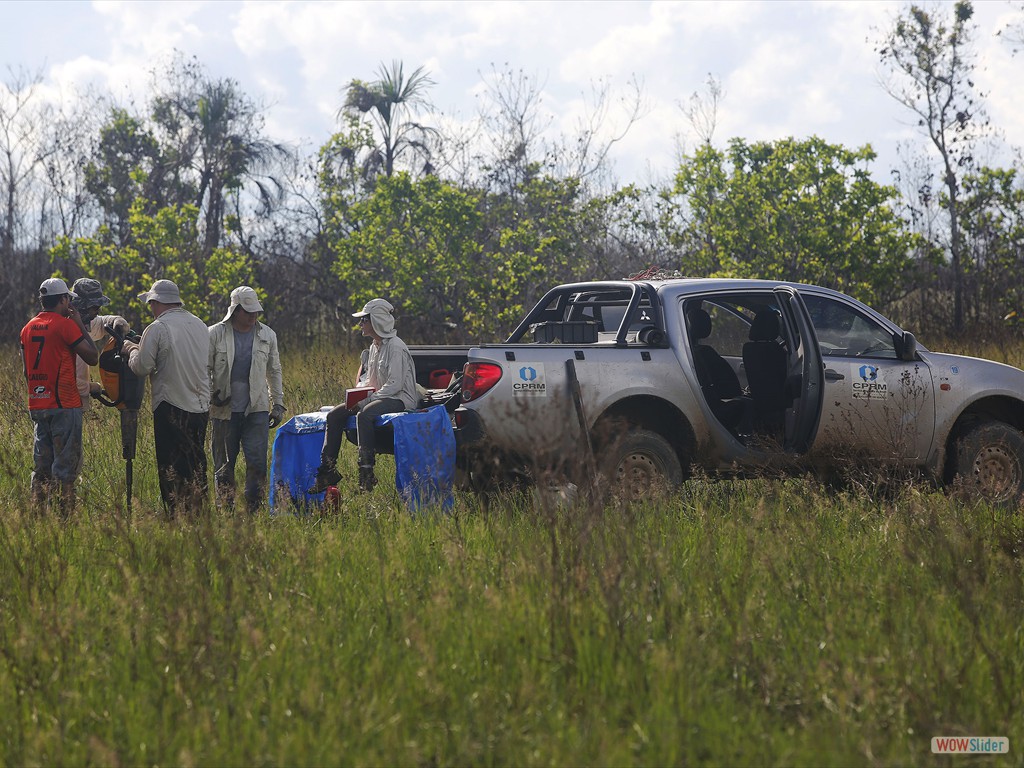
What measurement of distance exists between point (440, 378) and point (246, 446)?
4.93 ft

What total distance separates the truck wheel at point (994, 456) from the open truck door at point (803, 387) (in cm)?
131

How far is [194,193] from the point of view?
34312 millimetres

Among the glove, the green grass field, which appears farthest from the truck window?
the glove

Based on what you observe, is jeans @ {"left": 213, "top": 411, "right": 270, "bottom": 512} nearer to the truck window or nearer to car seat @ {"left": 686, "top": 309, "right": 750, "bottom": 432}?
car seat @ {"left": 686, "top": 309, "right": 750, "bottom": 432}

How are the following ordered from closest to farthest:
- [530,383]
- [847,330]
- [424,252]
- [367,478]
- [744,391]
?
[530,383]
[367,478]
[847,330]
[744,391]
[424,252]

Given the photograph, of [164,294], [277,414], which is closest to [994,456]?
[277,414]

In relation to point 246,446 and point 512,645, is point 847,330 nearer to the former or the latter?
point 246,446

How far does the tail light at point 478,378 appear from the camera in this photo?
6.95m

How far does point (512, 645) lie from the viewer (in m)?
4.12

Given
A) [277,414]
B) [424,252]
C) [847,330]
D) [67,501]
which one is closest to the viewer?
[67,501]

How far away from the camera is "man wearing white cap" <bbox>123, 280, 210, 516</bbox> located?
7.61 meters

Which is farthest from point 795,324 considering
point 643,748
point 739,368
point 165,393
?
point 643,748

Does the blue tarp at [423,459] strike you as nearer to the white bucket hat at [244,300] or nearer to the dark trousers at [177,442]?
the dark trousers at [177,442]

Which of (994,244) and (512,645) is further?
(994,244)
